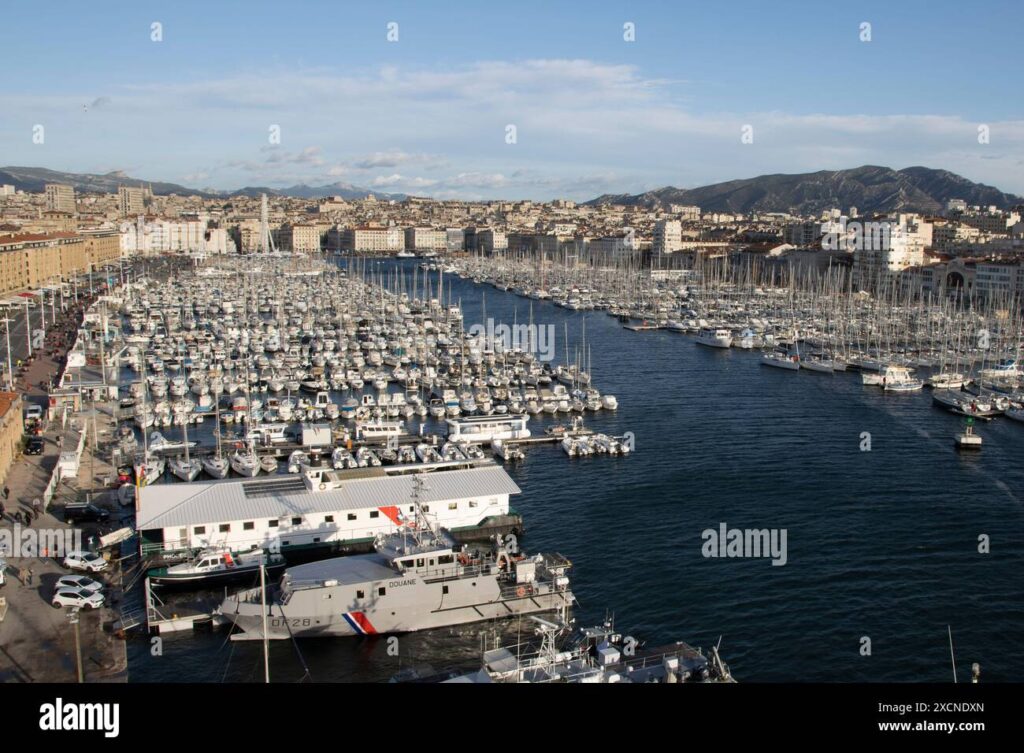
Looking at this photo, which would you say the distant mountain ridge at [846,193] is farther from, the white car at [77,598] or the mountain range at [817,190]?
the white car at [77,598]

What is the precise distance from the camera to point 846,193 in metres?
110

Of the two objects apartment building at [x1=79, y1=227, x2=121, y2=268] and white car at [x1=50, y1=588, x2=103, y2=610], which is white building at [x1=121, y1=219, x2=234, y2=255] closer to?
apartment building at [x1=79, y1=227, x2=121, y2=268]

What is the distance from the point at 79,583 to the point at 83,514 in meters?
1.90

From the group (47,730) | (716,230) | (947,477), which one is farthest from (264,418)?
(716,230)

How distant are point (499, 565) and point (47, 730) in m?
6.38

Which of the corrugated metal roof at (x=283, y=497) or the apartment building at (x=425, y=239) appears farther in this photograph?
the apartment building at (x=425, y=239)

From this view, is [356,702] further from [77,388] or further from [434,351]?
[434,351]

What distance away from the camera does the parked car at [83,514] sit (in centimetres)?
832

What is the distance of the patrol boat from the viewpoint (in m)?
6.34

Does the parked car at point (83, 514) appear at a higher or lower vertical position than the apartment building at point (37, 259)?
lower

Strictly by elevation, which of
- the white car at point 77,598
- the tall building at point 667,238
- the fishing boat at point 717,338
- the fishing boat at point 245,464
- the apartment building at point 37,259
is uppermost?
the tall building at point 667,238
